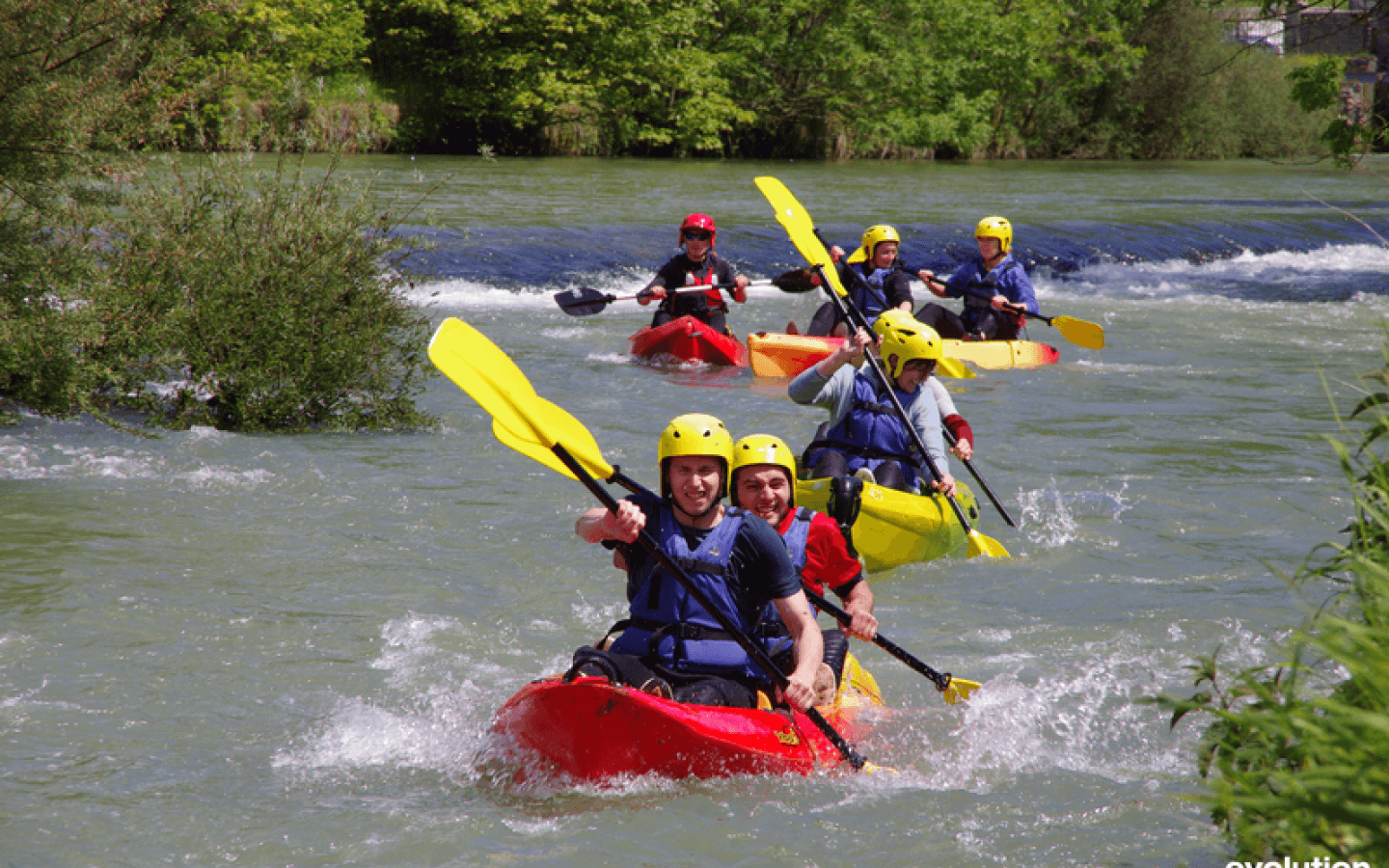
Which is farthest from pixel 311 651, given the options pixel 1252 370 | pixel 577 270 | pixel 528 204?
pixel 528 204

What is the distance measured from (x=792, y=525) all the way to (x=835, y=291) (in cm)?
368

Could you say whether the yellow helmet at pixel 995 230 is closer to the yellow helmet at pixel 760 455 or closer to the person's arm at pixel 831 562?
the person's arm at pixel 831 562

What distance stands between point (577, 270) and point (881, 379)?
1009cm

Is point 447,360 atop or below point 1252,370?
atop

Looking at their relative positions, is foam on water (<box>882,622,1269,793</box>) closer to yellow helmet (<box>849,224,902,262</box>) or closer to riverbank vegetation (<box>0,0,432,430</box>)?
riverbank vegetation (<box>0,0,432,430</box>)

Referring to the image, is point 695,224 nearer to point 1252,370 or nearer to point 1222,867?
point 1252,370

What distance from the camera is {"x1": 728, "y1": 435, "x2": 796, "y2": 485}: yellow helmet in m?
4.61

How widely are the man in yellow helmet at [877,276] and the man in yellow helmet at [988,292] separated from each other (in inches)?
14.7

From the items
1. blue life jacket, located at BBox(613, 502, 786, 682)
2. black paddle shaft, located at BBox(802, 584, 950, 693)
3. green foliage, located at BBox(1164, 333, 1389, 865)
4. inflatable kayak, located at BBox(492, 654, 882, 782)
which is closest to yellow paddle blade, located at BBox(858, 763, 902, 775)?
inflatable kayak, located at BBox(492, 654, 882, 782)

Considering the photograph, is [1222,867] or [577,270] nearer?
[1222,867]

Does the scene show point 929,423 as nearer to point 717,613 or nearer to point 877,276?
point 717,613

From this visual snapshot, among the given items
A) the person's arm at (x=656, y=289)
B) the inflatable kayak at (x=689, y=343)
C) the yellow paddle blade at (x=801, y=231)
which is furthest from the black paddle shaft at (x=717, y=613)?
the inflatable kayak at (x=689, y=343)

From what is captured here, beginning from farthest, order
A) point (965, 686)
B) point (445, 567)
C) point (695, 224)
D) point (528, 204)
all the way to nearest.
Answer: point (528, 204) → point (695, 224) → point (445, 567) → point (965, 686)

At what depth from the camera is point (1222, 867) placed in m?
3.26
